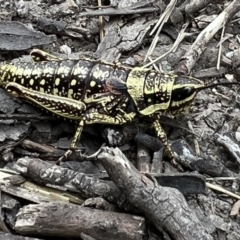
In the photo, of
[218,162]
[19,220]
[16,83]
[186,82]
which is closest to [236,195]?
[218,162]

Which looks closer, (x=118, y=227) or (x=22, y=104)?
(x=118, y=227)

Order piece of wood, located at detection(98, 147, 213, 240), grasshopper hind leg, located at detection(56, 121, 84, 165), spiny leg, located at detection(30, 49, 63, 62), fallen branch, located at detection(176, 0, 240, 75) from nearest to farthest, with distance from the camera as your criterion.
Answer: piece of wood, located at detection(98, 147, 213, 240)
grasshopper hind leg, located at detection(56, 121, 84, 165)
spiny leg, located at detection(30, 49, 63, 62)
fallen branch, located at detection(176, 0, 240, 75)

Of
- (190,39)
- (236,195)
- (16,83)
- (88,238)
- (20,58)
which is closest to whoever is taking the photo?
(88,238)

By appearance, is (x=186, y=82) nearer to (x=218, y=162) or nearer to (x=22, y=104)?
(x=218, y=162)

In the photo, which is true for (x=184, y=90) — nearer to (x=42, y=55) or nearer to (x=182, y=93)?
(x=182, y=93)

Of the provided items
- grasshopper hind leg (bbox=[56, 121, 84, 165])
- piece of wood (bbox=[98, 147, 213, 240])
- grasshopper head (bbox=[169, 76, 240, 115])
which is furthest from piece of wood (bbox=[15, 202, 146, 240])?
grasshopper head (bbox=[169, 76, 240, 115])

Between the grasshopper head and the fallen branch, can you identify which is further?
the fallen branch

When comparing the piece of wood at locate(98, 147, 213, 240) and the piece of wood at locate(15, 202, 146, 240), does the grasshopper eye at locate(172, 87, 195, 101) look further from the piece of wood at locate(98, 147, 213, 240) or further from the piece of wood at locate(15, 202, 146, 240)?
the piece of wood at locate(15, 202, 146, 240)
